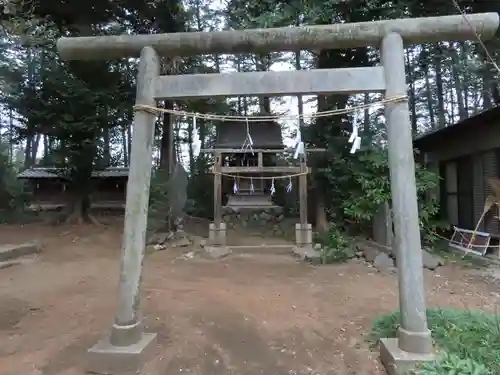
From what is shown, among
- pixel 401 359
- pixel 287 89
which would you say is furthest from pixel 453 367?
pixel 287 89

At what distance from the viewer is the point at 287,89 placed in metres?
3.61

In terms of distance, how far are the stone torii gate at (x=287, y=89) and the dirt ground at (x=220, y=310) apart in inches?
17.2

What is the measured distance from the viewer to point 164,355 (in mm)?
3689

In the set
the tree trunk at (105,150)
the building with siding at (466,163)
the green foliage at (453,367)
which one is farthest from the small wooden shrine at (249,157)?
the green foliage at (453,367)

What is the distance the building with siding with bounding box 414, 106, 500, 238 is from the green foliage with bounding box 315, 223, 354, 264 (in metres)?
3.07

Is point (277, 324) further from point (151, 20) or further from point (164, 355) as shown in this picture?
point (151, 20)

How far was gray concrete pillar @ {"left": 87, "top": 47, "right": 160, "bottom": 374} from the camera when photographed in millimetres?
3320

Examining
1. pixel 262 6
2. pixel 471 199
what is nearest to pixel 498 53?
pixel 471 199

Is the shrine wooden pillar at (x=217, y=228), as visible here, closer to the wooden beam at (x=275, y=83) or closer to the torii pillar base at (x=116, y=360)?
the wooden beam at (x=275, y=83)

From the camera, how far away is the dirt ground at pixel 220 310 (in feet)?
12.0

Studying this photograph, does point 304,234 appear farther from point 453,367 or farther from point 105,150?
point 453,367

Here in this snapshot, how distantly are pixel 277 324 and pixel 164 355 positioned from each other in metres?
1.43

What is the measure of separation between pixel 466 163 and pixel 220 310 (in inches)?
321

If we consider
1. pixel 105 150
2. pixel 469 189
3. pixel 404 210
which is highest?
pixel 105 150
